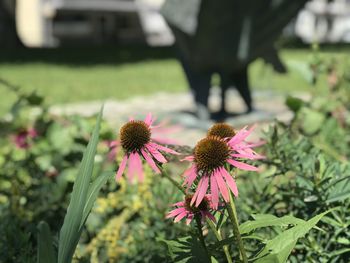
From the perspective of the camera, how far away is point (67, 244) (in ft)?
3.12

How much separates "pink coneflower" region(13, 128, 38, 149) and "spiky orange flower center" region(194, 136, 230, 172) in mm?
2011

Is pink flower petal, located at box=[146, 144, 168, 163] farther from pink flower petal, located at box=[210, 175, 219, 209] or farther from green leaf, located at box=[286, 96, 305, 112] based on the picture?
green leaf, located at box=[286, 96, 305, 112]

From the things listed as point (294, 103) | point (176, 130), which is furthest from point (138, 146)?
point (294, 103)

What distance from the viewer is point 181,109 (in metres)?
7.52

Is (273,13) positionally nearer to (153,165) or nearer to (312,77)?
(312,77)

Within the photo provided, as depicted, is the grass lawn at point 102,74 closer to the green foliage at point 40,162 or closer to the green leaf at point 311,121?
the green leaf at point 311,121

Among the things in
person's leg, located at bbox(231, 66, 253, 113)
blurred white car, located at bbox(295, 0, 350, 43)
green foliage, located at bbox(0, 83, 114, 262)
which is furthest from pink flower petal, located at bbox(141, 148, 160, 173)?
blurred white car, located at bbox(295, 0, 350, 43)

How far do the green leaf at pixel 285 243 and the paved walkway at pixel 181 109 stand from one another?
4086mm

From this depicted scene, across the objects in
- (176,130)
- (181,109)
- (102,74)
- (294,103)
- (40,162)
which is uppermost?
(176,130)

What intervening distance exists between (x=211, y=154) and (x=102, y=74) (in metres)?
12.6

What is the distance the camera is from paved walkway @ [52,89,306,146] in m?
5.92

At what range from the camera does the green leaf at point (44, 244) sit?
2.91 ft

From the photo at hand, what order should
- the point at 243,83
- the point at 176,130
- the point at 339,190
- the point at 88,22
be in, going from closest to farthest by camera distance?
the point at 176,130, the point at 339,190, the point at 243,83, the point at 88,22

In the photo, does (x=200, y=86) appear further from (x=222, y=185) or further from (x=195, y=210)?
(x=222, y=185)
